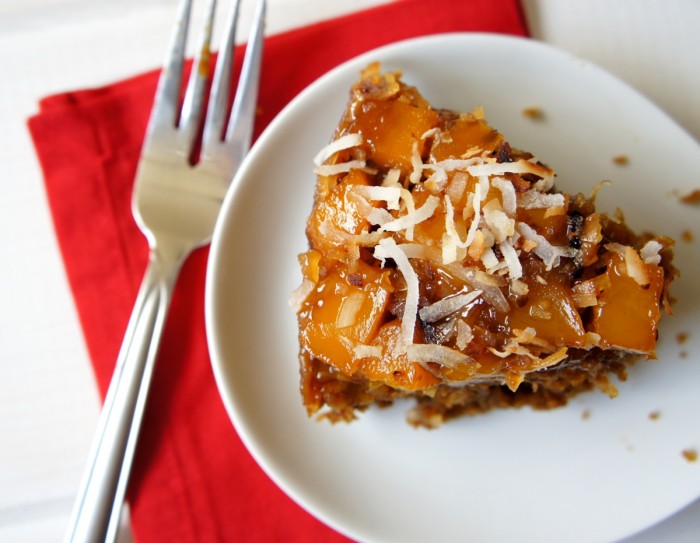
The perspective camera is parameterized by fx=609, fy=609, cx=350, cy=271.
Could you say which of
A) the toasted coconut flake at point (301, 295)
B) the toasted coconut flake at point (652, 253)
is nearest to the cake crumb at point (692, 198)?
the toasted coconut flake at point (652, 253)

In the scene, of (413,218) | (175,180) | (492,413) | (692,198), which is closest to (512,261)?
(413,218)

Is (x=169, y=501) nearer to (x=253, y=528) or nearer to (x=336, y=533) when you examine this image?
(x=253, y=528)

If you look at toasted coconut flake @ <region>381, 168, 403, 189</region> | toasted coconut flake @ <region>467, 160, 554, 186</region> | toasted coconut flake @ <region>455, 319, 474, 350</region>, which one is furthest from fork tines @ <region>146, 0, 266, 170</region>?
toasted coconut flake @ <region>455, 319, 474, 350</region>

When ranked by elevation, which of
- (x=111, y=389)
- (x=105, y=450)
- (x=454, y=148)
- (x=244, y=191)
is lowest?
(x=105, y=450)

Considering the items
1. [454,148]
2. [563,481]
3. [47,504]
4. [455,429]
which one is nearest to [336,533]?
[455,429]

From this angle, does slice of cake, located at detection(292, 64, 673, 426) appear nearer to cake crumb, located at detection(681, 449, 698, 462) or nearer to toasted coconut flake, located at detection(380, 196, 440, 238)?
toasted coconut flake, located at detection(380, 196, 440, 238)
